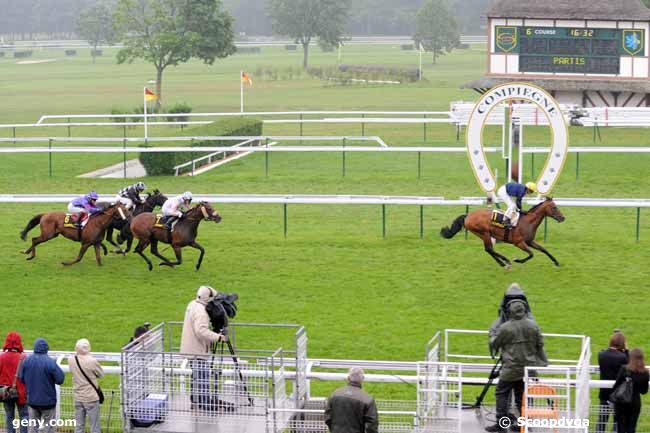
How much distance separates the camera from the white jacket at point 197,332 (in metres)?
9.03

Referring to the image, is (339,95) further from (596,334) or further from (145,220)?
(596,334)

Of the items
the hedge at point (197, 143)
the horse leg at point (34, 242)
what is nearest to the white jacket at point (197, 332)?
the horse leg at point (34, 242)

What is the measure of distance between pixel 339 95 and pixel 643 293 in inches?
1476

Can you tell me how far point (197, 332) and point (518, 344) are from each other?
240cm

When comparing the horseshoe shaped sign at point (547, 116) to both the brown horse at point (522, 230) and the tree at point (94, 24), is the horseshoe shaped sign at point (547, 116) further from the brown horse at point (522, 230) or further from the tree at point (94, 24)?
the tree at point (94, 24)

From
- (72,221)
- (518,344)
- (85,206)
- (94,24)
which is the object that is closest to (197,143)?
(85,206)

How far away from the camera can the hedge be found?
24.3m

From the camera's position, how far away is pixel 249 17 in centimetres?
12700

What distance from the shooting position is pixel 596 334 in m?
12.1

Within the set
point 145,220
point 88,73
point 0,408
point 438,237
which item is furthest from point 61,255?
point 88,73

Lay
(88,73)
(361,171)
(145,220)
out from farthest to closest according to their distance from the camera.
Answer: (88,73) < (361,171) < (145,220)

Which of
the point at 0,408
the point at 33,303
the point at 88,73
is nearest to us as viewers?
the point at 0,408

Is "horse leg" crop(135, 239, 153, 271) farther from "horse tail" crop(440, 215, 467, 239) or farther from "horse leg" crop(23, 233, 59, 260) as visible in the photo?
"horse tail" crop(440, 215, 467, 239)

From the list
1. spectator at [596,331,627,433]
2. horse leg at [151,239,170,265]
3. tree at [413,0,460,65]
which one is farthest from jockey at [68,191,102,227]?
tree at [413,0,460,65]
